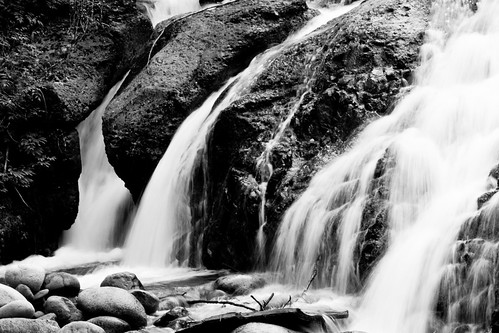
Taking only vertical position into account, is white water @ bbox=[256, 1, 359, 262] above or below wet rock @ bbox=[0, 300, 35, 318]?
above

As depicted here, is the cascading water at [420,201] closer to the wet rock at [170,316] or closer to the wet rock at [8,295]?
the wet rock at [170,316]

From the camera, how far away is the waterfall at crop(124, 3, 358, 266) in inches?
385

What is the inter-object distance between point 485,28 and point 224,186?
3.99 metres

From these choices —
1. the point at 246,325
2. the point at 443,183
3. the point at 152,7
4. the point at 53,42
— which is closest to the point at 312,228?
the point at 443,183

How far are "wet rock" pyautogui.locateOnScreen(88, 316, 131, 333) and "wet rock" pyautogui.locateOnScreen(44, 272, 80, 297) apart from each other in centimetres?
112

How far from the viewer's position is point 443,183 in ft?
23.4

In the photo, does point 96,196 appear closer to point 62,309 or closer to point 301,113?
point 301,113

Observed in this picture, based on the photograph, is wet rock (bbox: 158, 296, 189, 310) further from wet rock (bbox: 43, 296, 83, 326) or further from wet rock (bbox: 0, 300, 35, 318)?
wet rock (bbox: 0, 300, 35, 318)

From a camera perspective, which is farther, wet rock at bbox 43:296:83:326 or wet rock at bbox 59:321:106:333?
wet rock at bbox 43:296:83:326

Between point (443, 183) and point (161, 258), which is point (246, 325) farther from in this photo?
point (161, 258)

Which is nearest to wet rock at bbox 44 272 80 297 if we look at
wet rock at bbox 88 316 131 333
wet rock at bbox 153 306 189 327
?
wet rock at bbox 88 316 131 333

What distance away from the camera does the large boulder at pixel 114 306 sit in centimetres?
646

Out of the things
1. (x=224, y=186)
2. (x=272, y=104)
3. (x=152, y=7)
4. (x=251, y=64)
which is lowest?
(x=224, y=186)

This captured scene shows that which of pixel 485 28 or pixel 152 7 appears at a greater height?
pixel 152 7
